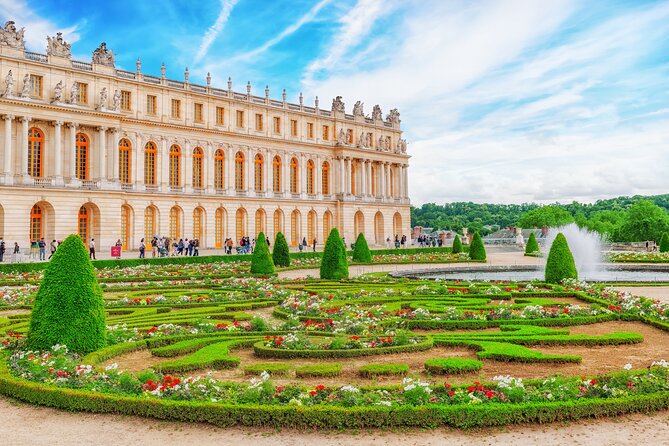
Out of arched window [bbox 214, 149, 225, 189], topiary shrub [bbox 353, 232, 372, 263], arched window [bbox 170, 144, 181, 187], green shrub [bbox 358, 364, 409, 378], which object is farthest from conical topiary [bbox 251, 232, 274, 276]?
arched window [bbox 214, 149, 225, 189]

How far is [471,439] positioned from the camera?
5.94 metres

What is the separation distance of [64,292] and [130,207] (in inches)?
1368

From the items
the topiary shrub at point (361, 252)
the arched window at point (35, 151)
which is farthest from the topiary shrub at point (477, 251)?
the arched window at point (35, 151)

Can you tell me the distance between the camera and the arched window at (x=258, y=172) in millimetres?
50966

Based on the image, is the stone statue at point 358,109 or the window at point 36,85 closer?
the window at point 36,85

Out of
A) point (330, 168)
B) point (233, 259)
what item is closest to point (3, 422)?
point (233, 259)

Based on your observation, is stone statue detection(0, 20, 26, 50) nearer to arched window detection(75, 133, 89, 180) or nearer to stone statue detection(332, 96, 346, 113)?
arched window detection(75, 133, 89, 180)

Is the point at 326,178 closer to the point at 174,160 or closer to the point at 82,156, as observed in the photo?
the point at 174,160

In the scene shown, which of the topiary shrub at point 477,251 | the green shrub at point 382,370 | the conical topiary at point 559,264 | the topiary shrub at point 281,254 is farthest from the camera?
the topiary shrub at point 477,251

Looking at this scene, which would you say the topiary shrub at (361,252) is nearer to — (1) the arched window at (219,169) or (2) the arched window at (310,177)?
(1) the arched window at (219,169)

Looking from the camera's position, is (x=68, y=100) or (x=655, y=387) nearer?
(x=655, y=387)

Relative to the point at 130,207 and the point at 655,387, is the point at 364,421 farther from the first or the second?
the point at 130,207

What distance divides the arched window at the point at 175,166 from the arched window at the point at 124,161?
3786 mm

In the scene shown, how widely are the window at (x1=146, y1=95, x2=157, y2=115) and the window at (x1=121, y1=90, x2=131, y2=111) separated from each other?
162 centimetres
